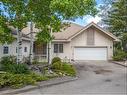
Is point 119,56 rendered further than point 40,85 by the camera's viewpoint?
Yes

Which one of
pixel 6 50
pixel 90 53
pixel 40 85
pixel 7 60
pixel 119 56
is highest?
pixel 6 50

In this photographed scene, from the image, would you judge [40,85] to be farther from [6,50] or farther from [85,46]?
[85,46]

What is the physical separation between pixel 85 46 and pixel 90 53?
50.7 inches

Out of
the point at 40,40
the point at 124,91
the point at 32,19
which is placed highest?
the point at 32,19

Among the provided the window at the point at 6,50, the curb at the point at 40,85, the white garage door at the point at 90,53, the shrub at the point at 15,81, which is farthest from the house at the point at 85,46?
the shrub at the point at 15,81

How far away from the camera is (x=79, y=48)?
138 ft

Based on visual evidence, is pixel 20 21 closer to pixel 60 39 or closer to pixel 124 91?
pixel 124 91

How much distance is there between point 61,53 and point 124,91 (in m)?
25.7

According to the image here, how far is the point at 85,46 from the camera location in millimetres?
41812

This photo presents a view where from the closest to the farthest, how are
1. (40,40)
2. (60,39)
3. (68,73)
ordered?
(40,40)
(68,73)
(60,39)

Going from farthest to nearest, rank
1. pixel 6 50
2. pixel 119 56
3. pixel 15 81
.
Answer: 1. pixel 119 56
2. pixel 6 50
3. pixel 15 81

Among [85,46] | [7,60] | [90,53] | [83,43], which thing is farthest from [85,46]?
[7,60]

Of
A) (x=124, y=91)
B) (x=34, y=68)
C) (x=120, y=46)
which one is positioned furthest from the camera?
(x=120, y=46)

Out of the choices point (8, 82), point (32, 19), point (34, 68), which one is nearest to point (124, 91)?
point (8, 82)
